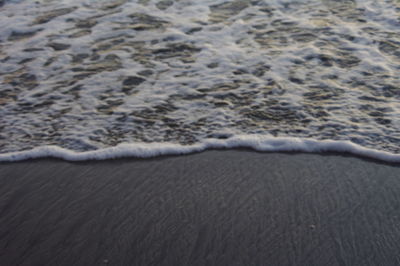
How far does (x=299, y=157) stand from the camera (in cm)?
276

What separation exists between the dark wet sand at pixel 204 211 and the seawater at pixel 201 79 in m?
0.18

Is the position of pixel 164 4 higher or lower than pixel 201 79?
lower

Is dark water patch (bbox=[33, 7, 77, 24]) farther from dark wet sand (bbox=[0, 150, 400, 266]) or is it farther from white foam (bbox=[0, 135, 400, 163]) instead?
dark wet sand (bbox=[0, 150, 400, 266])

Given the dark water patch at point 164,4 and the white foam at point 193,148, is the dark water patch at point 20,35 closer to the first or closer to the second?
the dark water patch at point 164,4

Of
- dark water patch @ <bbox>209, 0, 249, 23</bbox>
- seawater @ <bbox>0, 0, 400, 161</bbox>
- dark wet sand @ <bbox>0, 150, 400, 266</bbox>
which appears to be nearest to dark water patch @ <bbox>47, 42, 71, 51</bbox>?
seawater @ <bbox>0, 0, 400, 161</bbox>

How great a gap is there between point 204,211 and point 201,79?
1.67m

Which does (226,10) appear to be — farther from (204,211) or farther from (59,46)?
(204,211)

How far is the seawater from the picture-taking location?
2996 millimetres

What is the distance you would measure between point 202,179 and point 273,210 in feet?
1.54

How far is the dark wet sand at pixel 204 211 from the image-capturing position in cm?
207

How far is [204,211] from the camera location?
7.68 ft

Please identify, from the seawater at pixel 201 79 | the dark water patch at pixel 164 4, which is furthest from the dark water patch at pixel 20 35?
the dark water patch at pixel 164 4

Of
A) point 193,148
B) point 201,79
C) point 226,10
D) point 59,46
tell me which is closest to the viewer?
point 193,148

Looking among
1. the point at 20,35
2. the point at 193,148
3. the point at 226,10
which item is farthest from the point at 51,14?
the point at 193,148
